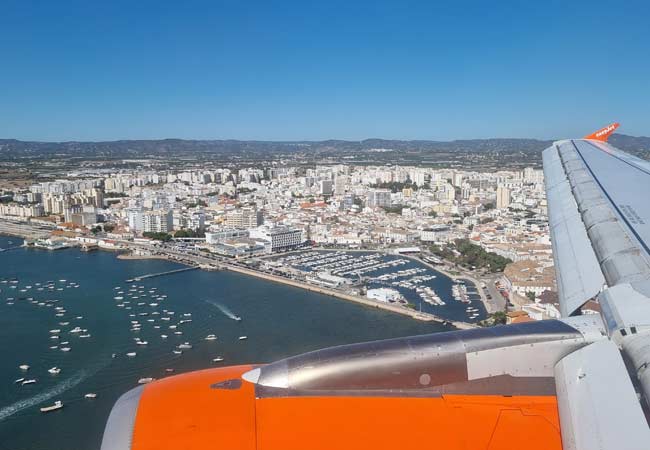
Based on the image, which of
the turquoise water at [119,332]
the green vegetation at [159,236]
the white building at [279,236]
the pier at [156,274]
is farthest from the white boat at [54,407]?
the green vegetation at [159,236]

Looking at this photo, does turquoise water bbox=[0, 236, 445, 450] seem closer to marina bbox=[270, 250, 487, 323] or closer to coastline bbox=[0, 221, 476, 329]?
coastline bbox=[0, 221, 476, 329]

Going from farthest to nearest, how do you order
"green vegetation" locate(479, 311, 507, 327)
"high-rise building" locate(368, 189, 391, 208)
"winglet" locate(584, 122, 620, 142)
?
"high-rise building" locate(368, 189, 391, 208)
"green vegetation" locate(479, 311, 507, 327)
"winglet" locate(584, 122, 620, 142)

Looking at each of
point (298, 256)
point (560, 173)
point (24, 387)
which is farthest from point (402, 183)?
point (560, 173)

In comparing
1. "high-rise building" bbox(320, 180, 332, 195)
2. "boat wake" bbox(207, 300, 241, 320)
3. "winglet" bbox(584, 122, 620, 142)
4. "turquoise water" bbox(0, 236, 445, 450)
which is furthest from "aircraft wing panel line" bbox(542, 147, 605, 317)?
"high-rise building" bbox(320, 180, 332, 195)

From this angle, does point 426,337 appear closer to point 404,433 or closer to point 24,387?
point 404,433

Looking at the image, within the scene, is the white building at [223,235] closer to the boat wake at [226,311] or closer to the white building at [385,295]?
the boat wake at [226,311]

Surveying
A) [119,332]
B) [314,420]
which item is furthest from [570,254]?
[119,332]
